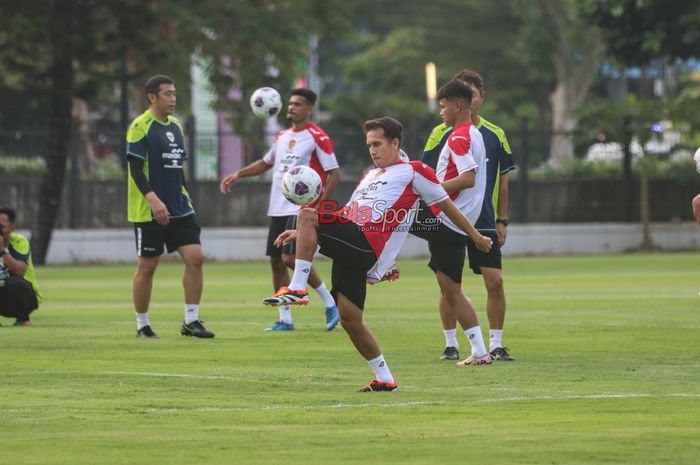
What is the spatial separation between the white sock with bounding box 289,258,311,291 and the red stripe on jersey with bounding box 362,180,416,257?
1.52 ft

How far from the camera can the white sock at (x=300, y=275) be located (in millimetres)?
10922

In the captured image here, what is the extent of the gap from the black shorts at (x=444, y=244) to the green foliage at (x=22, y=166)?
21010 mm

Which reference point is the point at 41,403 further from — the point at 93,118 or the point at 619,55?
the point at 93,118

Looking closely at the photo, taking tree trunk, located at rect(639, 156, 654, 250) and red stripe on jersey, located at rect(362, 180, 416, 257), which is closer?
red stripe on jersey, located at rect(362, 180, 416, 257)

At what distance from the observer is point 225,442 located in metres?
8.63

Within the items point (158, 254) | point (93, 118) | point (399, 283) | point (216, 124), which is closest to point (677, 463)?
point (158, 254)

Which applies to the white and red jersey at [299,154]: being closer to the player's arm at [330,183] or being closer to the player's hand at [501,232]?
the player's arm at [330,183]

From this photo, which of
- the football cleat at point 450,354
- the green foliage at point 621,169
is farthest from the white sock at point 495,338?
the green foliage at point 621,169

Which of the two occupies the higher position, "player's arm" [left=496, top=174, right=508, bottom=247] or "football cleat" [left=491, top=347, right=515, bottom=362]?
"player's arm" [left=496, top=174, right=508, bottom=247]

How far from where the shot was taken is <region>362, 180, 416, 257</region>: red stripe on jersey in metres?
10.8

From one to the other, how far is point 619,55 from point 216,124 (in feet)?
46.7

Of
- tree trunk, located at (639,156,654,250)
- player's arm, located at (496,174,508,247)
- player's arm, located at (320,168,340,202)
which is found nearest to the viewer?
player's arm, located at (496,174,508,247)

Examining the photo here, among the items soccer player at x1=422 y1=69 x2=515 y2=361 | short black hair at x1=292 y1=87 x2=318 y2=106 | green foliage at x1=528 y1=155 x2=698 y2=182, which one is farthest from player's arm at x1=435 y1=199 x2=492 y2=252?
green foliage at x1=528 y1=155 x2=698 y2=182

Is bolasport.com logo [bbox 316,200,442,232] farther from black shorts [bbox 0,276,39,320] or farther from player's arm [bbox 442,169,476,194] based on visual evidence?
black shorts [bbox 0,276,39,320]
